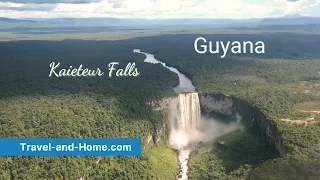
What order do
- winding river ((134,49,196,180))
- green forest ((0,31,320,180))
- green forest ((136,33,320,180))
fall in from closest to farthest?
green forest ((0,31,320,180)) < green forest ((136,33,320,180)) < winding river ((134,49,196,180))

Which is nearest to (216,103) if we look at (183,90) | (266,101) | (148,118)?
(266,101)

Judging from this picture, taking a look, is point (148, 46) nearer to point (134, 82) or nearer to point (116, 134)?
point (134, 82)

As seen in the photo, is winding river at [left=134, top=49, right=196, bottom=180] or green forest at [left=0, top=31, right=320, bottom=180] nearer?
green forest at [left=0, top=31, right=320, bottom=180]

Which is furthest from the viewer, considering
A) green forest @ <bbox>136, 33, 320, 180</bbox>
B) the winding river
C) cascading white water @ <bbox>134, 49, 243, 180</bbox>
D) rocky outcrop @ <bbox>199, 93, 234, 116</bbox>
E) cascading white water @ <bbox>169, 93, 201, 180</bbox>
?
rocky outcrop @ <bbox>199, 93, 234, 116</bbox>

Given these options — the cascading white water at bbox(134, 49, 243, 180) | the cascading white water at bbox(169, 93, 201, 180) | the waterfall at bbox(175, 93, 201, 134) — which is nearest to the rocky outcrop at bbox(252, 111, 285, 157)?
the cascading white water at bbox(134, 49, 243, 180)

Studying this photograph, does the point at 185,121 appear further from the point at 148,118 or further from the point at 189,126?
the point at 148,118

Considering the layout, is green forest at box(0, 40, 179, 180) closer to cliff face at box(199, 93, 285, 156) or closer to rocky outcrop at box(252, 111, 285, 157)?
cliff face at box(199, 93, 285, 156)

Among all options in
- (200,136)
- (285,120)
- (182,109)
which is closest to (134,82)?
(182,109)
